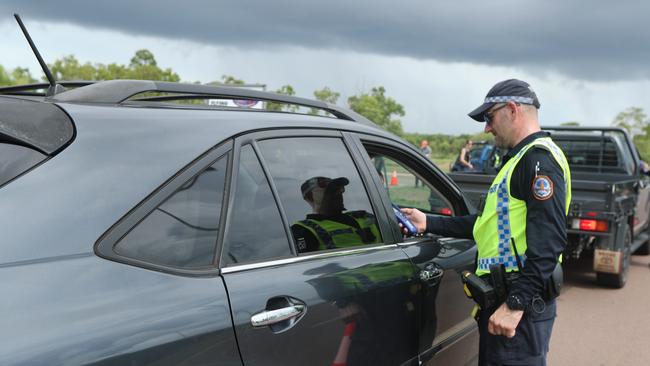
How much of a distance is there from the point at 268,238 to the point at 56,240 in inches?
29.0

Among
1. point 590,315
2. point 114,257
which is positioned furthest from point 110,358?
point 590,315

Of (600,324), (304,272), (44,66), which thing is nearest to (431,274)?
(304,272)

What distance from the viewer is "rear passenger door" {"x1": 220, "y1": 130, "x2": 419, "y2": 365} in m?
1.79

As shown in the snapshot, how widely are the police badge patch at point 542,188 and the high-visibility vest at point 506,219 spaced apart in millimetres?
116

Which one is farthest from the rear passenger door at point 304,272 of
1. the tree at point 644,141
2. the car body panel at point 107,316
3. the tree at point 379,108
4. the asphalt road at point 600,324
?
the tree at point 644,141

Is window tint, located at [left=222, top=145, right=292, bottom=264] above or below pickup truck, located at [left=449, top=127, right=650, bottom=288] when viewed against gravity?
above

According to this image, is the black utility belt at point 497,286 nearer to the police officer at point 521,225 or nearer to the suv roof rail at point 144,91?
the police officer at point 521,225

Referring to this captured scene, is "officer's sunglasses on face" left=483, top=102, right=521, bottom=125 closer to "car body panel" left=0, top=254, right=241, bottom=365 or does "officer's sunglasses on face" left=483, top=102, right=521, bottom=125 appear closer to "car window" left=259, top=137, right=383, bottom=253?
"car window" left=259, top=137, right=383, bottom=253

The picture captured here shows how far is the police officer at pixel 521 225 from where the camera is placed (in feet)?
7.96

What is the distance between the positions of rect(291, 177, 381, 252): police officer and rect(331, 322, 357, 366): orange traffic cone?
33cm

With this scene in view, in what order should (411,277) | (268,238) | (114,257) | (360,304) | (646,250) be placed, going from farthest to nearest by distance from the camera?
(646,250), (411,277), (360,304), (268,238), (114,257)

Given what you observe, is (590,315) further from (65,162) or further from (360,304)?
(65,162)

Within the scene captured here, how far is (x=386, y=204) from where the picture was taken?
2.70 metres

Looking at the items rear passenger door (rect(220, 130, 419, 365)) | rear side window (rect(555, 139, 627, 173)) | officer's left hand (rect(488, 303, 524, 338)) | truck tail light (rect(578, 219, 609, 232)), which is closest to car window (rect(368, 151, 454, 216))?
rear passenger door (rect(220, 130, 419, 365))
